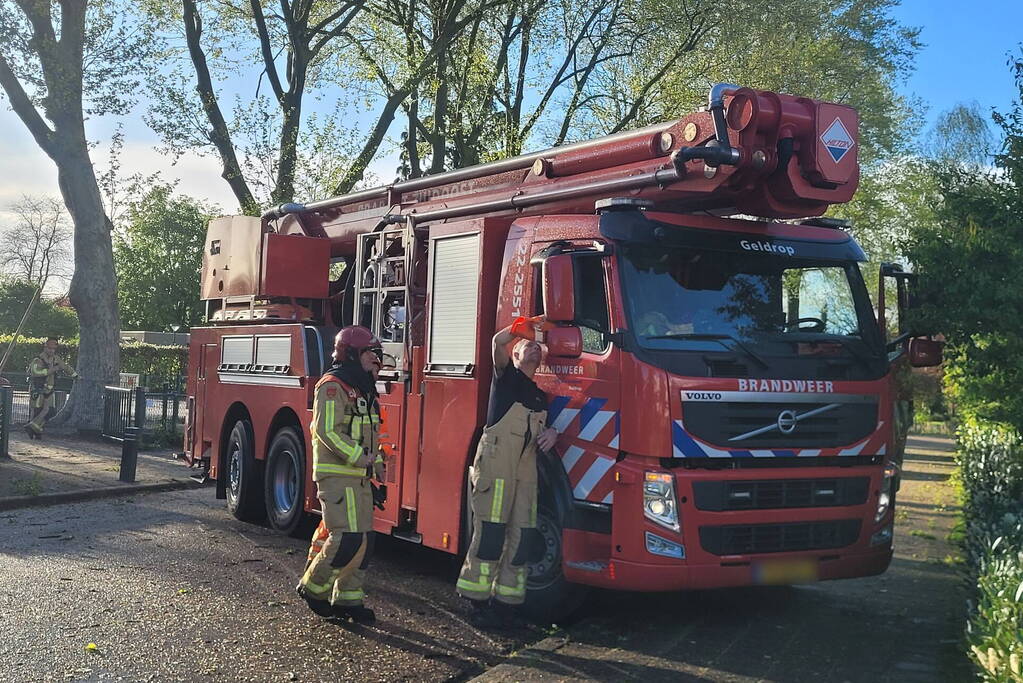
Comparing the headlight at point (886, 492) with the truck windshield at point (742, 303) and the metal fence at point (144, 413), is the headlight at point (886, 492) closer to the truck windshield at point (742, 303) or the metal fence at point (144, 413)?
the truck windshield at point (742, 303)

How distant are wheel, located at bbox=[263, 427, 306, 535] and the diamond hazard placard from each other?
5570 millimetres

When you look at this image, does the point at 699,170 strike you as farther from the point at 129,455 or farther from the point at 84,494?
the point at 129,455

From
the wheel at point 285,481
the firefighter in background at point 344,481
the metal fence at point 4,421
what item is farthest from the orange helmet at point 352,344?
the metal fence at point 4,421

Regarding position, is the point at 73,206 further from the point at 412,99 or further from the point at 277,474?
the point at 277,474

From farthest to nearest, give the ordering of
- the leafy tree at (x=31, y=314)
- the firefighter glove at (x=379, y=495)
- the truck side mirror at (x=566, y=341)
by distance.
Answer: the leafy tree at (x=31, y=314) → the firefighter glove at (x=379, y=495) → the truck side mirror at (x=566, y=341)

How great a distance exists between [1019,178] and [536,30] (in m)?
19.6

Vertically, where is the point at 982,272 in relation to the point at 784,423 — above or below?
above

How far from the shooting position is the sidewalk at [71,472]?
12.2 meters

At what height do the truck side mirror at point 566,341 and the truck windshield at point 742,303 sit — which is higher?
the truck windshield at point 742,303

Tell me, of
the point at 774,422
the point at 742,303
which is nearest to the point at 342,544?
the point at 774,422

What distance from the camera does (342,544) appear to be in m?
6.82

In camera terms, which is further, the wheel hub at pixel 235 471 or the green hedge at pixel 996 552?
the wheel hub at pixel 235 471

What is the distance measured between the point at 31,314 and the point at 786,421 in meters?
57.0

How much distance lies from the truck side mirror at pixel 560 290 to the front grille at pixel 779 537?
1516 millimetres
